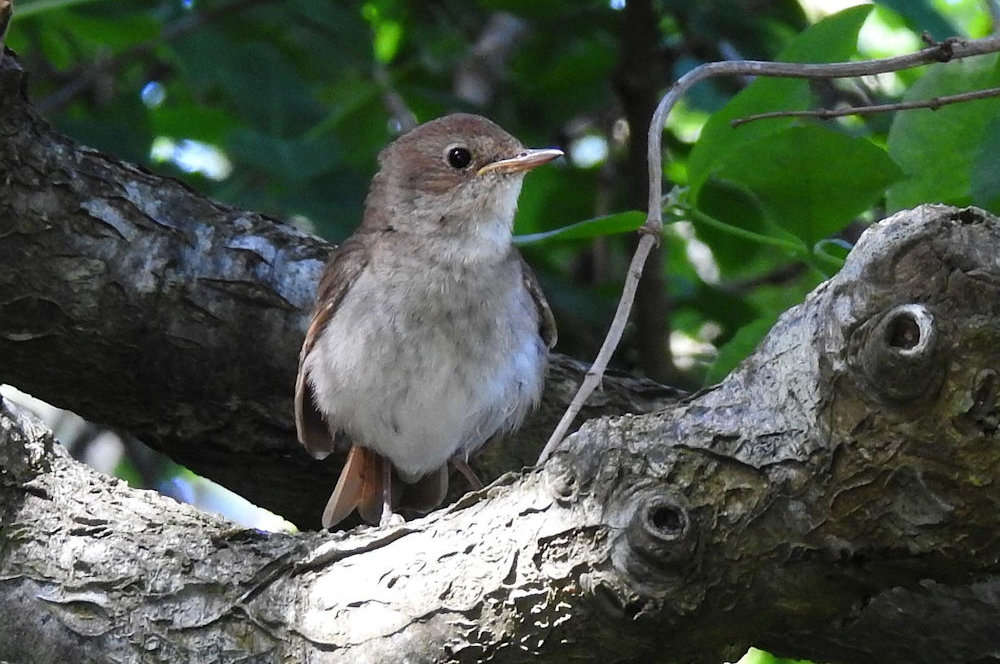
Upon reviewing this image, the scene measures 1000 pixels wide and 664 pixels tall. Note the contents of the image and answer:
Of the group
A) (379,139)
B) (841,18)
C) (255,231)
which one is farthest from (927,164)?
(379,139)

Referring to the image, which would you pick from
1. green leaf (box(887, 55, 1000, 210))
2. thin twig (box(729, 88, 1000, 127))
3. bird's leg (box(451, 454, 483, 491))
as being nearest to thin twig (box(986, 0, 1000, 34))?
green leaf (box(887, 55, 1000, 210))

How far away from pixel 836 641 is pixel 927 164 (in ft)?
4.57

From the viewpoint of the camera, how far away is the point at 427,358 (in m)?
4.47

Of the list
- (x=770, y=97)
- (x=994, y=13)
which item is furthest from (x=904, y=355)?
(x=994, y=13)

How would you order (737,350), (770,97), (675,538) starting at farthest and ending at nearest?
1. (737,350)
2. (770,97)
3. (675,538)

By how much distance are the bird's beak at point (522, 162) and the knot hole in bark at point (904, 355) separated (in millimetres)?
2244

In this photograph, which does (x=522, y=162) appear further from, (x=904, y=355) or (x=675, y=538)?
(x=904, y=355)

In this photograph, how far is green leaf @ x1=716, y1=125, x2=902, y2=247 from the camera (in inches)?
138

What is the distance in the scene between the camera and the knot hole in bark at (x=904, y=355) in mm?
2480

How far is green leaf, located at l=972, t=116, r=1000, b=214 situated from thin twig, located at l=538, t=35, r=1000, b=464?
236mm

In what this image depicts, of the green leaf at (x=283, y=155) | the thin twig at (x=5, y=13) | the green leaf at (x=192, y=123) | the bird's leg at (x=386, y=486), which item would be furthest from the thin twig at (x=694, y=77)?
the green leaf at (x=192, y=123)

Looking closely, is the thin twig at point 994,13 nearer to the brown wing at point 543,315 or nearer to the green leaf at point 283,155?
the brown wing at point 543,315

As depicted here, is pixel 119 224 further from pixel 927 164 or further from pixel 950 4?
pixel 950 4

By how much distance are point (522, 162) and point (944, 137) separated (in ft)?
5.06
